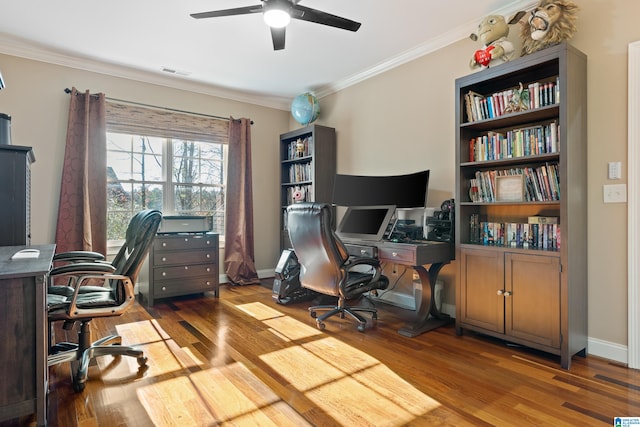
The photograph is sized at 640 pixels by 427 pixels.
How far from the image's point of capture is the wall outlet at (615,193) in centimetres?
229

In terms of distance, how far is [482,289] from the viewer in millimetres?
2684

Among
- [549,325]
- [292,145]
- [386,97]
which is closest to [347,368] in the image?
[549,325]

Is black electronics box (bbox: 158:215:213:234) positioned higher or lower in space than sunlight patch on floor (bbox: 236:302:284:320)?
higher

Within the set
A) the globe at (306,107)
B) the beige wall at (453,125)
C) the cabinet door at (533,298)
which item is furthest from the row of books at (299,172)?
the cabinet door at (533,298)

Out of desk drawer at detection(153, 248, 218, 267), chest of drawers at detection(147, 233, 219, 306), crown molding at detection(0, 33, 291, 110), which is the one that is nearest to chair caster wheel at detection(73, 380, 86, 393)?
chest of drawers at detection(147, 233, 219, 306)

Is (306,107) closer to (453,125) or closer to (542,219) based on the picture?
(453,125)

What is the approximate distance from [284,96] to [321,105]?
583mm

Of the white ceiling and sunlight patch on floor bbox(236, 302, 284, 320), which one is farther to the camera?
sunlight patch on floor bbox(236, 302, 284, 320)

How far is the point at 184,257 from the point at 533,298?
3300 mm

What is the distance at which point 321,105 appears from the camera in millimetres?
4848

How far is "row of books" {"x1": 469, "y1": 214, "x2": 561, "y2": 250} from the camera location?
2.45 m

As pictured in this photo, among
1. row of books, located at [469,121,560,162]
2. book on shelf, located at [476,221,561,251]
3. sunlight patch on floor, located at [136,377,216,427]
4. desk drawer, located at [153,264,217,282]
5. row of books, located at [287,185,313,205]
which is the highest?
row of books, located at [469,121,560,162]

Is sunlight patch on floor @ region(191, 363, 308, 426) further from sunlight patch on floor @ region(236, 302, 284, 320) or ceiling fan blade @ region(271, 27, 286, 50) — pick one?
ceiling fan blade @ region(271, 27, 286, 50)

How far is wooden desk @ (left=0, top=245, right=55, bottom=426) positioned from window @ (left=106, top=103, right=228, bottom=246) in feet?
9.21
